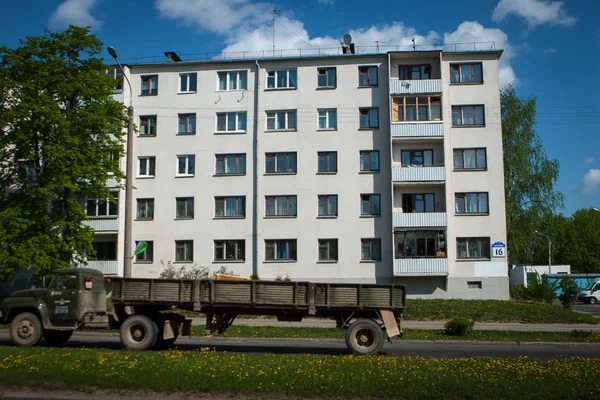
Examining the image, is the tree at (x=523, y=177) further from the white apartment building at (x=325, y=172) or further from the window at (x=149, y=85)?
the window at (x=149, y=85)

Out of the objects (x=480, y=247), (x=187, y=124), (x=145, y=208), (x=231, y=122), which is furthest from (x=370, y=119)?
(x=145, y=208)

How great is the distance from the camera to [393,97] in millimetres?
37500

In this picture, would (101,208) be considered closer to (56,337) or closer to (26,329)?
(56,337)

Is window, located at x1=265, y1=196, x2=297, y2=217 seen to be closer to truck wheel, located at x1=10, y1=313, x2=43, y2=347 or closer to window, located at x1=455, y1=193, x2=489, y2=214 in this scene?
window, located at x1=455, y1=193, x2=489, y2=214

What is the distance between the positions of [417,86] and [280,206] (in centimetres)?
1255

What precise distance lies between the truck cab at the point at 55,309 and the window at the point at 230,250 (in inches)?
875

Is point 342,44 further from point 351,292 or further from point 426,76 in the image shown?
point 351,292

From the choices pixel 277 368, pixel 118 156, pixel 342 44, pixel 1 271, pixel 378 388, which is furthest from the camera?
pixel 342 44

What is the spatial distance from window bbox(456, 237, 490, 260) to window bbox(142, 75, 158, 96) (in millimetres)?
24059

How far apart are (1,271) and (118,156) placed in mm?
9375

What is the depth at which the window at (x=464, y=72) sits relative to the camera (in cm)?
3806

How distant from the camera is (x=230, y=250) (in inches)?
1480

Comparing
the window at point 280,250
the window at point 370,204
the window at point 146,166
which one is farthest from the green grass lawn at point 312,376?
the window at point 146,166

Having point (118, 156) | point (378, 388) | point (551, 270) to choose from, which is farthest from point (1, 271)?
point (551, 270)
